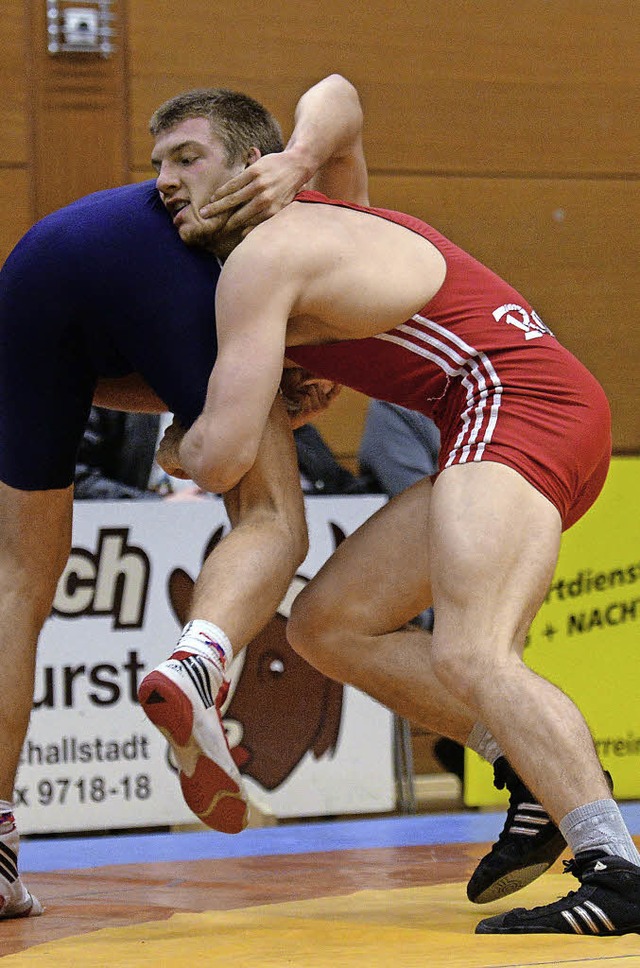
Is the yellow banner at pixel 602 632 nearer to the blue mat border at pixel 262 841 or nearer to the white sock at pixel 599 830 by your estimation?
the blue mat border at pixel 262 841

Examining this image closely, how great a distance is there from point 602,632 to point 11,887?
2.31 m

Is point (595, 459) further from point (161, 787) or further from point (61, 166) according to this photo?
point (61, 166)

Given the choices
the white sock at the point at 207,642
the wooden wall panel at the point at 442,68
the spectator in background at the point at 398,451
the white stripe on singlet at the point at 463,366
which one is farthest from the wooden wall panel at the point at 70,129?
the white sock at the point at 207,642

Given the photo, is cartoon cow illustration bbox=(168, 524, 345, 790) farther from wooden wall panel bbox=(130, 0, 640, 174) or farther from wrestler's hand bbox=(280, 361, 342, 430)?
wooden wall panel bbox=(130, 0, 640, 174)

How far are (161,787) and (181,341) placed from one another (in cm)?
191

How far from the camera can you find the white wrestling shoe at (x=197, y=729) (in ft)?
6.35

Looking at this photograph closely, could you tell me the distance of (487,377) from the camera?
2.26 m

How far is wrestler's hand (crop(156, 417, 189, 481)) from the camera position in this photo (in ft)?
7.66

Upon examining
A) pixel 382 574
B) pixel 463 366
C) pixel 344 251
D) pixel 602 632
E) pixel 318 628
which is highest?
pixel 344 251

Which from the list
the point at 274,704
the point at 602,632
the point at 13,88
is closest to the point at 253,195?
the point at 274,704

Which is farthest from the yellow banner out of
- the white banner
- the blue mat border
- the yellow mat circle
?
the yellow mat circle

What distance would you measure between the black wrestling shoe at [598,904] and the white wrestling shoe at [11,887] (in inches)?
35.8

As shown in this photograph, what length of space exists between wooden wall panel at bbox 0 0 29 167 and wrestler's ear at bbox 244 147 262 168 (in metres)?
3.07

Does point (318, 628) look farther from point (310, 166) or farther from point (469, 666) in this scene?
point (310, 166)
